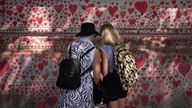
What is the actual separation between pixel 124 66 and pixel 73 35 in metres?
2.09

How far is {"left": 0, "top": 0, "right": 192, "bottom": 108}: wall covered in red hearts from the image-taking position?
6.53m

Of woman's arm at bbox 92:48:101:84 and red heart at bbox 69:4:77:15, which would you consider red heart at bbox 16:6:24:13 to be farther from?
woman's arm at bbox 92:48:101:84

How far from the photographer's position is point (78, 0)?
6555mm

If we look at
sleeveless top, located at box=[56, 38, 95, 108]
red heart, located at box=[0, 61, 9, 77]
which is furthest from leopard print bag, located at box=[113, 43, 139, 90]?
red heart, located at box=[0, 61, 9, 77]

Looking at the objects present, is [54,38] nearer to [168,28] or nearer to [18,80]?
[18,80]

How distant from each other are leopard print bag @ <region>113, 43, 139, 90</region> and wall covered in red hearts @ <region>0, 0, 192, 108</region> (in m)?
1.85

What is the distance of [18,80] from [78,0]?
6.48 ft

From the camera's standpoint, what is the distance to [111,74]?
4.80m

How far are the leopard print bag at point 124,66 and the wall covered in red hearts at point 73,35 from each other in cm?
185

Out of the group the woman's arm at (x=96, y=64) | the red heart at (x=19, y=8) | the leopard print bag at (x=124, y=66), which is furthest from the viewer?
the red heart at (x=19, y=8)

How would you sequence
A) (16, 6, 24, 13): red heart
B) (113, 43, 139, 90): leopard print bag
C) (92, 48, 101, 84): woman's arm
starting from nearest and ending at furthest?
(92, 48, 101, 84): woman's arm → (113, 43, 139, 90): leopard print bag → (16, 6, 24, 13): red heart

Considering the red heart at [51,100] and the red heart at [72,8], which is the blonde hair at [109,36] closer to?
the red heart at [72,8]

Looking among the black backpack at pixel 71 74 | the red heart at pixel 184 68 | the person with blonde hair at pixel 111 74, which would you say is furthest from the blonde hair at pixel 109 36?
the red heart at pixel 184 68

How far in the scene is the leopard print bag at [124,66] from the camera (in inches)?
185
